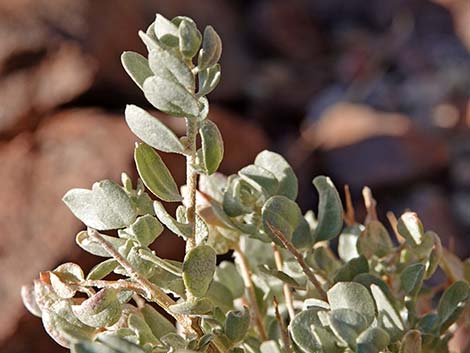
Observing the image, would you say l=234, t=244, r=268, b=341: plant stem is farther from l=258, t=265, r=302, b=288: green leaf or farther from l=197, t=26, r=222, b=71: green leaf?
l=197, t=26, r=222, b=71: green leaf

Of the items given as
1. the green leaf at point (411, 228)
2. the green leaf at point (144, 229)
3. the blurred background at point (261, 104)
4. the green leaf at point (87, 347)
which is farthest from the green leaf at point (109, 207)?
the blurred background at point (261, 104)

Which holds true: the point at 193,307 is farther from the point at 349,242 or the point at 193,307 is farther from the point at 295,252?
the point at 349,242

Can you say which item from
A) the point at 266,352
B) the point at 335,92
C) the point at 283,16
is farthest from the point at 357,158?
the point at 266,352

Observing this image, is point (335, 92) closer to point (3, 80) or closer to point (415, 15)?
point (415, 15)

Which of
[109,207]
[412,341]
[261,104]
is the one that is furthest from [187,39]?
[261,104]

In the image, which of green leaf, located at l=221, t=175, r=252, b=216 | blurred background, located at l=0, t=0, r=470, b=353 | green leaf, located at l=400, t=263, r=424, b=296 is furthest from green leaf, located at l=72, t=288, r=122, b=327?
blurred background, located at l=0, t=0, r=470, b=353

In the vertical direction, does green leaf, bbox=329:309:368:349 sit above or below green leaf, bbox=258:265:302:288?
above
